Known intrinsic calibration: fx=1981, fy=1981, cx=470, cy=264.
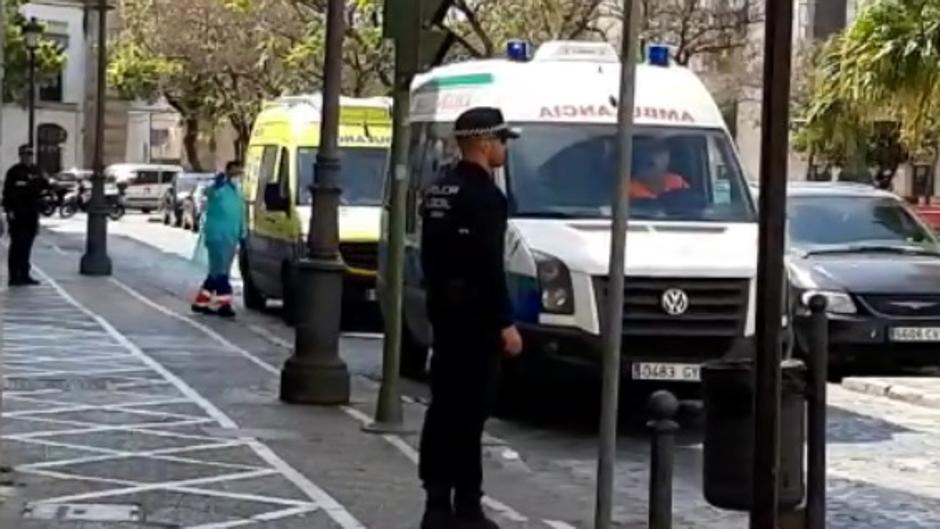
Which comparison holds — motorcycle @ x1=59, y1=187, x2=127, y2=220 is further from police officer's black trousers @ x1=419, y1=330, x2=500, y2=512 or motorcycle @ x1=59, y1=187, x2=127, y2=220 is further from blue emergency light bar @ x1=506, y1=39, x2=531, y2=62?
police officer's black trousers @ x1=419, y1=330, x2=500, y2=512

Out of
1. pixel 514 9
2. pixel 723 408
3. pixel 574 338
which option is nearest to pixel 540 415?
pixel 574 338

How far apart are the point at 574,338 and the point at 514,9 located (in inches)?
968

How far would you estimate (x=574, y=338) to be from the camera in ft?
42.7

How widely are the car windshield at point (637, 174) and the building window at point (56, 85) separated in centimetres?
6355

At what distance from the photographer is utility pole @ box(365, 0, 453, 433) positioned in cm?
1227

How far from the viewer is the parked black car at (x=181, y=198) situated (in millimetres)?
52188

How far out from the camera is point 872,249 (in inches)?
702

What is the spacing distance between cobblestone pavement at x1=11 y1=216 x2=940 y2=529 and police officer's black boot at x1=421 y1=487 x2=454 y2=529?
3.03 ft

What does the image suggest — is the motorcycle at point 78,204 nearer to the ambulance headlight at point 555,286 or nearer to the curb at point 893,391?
the curb at point 893,391

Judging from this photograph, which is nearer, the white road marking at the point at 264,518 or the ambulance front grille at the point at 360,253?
the white road marking at the point at 264,518

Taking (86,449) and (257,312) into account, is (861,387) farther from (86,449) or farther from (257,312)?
(257,312)

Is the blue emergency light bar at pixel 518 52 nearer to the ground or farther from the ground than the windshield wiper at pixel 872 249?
farther from the ground

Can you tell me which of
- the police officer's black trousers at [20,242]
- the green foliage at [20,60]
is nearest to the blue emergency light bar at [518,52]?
the police officer's black trousers at [20,242]

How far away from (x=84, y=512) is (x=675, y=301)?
4951mm
